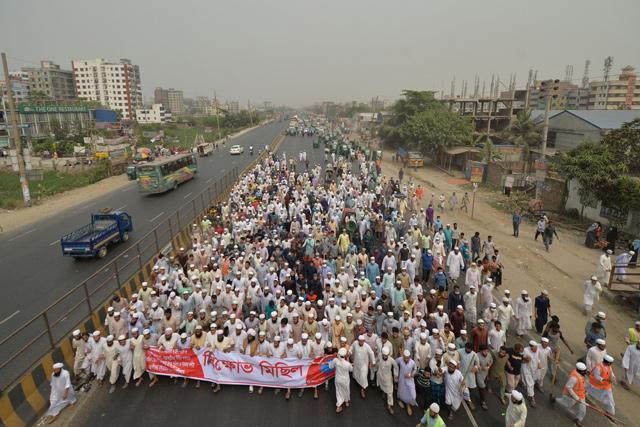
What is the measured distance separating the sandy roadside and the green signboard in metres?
35.9

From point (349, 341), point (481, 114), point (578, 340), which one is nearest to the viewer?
point (349, 341)

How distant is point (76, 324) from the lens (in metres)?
9.51

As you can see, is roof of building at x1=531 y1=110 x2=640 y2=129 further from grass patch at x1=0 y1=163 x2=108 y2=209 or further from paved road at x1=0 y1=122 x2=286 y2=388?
grass patch at x1=0 y1=163 x2=108 y2=209

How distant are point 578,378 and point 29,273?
15566 millimetres

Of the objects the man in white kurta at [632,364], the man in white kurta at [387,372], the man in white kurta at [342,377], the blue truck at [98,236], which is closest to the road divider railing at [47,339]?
the blue truck at [98,236]

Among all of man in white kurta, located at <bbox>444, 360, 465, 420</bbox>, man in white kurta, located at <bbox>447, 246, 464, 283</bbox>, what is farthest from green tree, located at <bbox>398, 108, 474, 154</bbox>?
man in white kurta, located at <bbox>444, 360, 465, 420</bbox>

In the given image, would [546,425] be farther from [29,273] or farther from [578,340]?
[29,273]

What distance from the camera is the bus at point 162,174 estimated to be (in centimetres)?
2512

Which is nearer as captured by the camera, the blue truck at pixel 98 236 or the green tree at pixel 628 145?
the blue truck at pixel 98 236

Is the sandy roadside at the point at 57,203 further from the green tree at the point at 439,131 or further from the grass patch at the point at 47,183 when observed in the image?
the green tree at the point at 439,131

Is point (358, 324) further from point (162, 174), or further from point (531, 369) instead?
point (162, 174)

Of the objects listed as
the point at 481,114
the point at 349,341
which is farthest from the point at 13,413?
the point at 481,114

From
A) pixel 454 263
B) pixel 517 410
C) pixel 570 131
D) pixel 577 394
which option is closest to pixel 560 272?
pixel 454 263

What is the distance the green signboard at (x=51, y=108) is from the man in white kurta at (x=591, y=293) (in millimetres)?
69010
